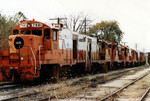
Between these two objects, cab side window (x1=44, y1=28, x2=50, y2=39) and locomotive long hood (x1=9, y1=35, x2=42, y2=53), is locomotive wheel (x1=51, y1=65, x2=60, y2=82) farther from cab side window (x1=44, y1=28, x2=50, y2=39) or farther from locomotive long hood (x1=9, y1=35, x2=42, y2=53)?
locomotive long hood (x1=9, y1=35, x2=42, y2=53)

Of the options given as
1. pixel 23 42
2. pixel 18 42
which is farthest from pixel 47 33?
pixel 18 42

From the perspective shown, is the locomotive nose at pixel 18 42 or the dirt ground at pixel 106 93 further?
the locomotive nose at pixel 18 42

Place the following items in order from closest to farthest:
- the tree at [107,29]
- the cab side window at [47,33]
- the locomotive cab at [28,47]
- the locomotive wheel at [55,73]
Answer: the locomotive cab at [28,47]
the cab side window at [47,33]
the locomotive wheel at [55,73]
the tree at [107,29]

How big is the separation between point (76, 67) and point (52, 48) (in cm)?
517

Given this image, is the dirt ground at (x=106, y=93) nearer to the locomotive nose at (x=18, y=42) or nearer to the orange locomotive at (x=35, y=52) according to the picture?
the orange locomotive at (x=35, y=52)

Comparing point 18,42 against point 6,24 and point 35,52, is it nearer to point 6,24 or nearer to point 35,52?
point 35,52

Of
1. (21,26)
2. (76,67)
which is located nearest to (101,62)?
(76,67)

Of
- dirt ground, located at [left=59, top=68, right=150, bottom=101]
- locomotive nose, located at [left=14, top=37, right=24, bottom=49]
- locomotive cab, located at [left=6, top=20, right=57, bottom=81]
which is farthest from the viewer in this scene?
locomotive nose, located at [left=14, top=37, right=24, bottom=49]

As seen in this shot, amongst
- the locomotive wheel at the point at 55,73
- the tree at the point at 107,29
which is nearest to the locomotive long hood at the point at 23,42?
the locomotive wheel at the point at 55,73

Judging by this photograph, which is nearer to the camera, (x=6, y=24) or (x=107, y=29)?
(x=6, y=24)

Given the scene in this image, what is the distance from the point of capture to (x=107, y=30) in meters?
59.4

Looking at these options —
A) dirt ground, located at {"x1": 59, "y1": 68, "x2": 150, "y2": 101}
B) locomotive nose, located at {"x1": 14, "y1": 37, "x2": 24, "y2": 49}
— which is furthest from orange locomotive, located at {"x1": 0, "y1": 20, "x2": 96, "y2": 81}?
dirt ground, located at {"x1": 59, "y1": 68, "x2": 150, "y2": 101}

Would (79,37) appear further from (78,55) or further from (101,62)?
(101,62)

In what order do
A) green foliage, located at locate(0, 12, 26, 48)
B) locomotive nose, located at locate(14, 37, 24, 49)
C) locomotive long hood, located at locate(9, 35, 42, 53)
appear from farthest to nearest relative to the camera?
green foliage, located at locate(0, 12, 26, 48), locomotive nose, located at locate(14, 37, 24, 49), locomotive long hood, located at locate(9, 35, 42, 53)
